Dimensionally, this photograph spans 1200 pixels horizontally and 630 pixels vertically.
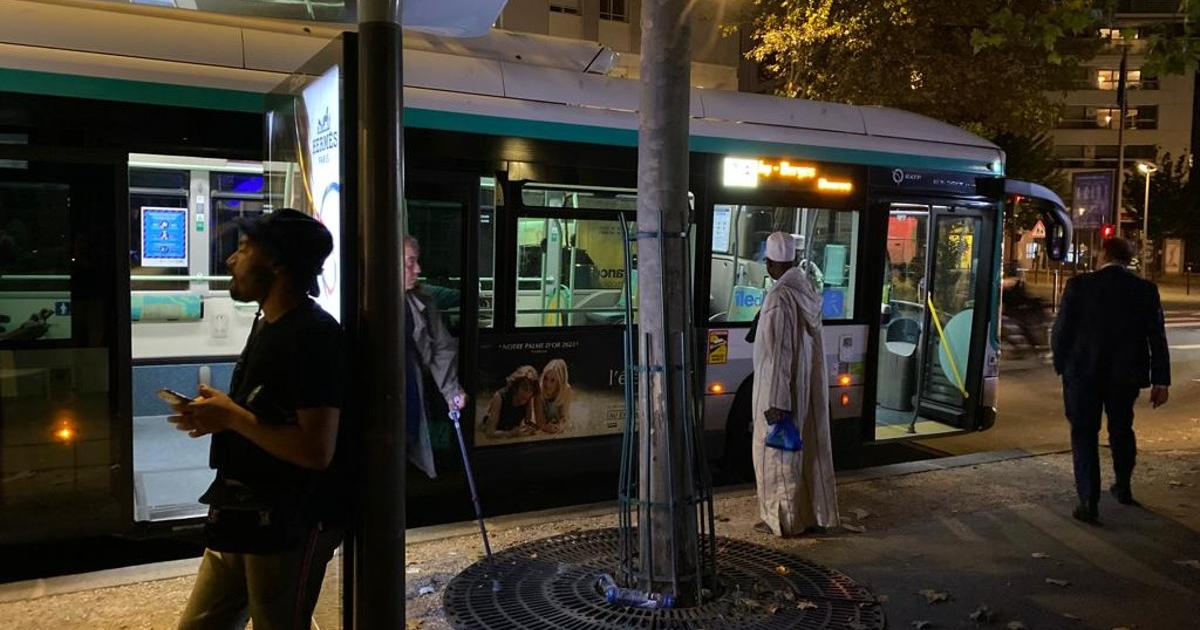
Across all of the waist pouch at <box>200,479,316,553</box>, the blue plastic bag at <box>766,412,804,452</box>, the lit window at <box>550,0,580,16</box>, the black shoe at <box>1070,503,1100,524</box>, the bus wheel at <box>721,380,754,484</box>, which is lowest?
the black shoe at <box>1070,503,1100,524</box>

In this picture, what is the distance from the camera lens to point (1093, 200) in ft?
74.6

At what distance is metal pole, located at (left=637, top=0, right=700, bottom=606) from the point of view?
15.0 feet

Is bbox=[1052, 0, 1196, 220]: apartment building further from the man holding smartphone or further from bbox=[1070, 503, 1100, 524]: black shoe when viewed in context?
the man holding smartphone

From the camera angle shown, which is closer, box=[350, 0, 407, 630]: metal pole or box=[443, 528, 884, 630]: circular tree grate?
box=[350, 0, 407, 630]: metal pole

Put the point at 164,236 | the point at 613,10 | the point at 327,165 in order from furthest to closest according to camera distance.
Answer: the point at 613,10
the point at 164,236
the point at 327,165

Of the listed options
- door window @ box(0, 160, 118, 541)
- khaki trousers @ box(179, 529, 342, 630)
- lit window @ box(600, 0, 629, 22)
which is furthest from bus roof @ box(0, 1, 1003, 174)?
lit window @ box(600, 0, 629, 22)

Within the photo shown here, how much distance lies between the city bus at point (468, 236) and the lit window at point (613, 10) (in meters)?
23.8

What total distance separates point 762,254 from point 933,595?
10.5ft

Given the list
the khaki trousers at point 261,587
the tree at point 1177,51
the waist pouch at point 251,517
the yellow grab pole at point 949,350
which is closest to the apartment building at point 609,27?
the yellow grab pole at point 949,350

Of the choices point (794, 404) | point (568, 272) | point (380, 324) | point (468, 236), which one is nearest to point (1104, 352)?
point (794, 404)

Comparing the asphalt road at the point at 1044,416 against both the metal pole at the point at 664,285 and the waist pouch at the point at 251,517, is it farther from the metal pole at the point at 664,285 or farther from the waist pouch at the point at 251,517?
the waist pouch at the point at 251,517

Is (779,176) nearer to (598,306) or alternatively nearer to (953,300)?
(598,306)

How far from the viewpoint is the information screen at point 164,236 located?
6.92 metres

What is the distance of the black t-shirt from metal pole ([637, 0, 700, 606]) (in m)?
A: 2.10
